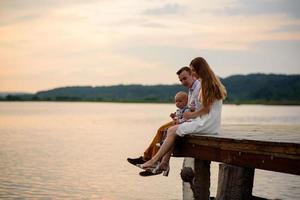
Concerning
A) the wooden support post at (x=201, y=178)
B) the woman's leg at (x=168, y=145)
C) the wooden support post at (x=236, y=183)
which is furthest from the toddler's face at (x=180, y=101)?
the wooden support post at (x=236, y=183)

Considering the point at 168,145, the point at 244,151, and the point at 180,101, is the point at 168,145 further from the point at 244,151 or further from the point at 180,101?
the point at 244,151

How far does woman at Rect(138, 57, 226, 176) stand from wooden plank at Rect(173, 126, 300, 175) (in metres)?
0.21

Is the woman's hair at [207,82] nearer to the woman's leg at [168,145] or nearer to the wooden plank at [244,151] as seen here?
the wooden plank at [244,151]

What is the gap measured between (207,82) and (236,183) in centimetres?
166

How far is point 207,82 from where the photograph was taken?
9445 millimetres

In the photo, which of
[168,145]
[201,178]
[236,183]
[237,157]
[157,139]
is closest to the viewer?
[237,157]

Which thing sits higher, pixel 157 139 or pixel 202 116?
pixel 202 116

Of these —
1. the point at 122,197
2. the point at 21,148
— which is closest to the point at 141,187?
the point at 122,197

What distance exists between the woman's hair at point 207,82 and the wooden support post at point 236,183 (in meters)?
1.10

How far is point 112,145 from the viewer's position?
Answer: 1604 inches

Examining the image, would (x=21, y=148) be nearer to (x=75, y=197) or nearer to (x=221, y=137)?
(x=75, y=197)

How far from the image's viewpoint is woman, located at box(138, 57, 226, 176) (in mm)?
9477

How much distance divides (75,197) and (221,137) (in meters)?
11.5

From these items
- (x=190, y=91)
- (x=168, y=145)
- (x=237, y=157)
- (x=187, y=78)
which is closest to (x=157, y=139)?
(x=168, y=145)
